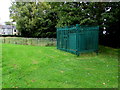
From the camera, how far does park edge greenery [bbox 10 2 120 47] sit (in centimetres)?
945

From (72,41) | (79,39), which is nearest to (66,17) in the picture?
(72,41)

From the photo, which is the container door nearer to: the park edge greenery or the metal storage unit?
the metal storage unit

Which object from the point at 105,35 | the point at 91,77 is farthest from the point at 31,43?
the point at 91,77

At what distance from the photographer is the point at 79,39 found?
7.50 meters

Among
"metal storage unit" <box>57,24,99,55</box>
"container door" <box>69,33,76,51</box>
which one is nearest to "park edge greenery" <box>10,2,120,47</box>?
"metal storage unit" <box>57,24,99,55</box>

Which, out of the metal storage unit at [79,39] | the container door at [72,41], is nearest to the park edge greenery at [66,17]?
the metal storage unit at [79,39]

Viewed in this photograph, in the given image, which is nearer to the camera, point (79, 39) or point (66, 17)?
point (79, 39)

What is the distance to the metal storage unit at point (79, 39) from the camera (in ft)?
24.4

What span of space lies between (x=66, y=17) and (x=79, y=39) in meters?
2.99

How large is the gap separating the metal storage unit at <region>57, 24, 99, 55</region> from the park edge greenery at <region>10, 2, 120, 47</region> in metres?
1.33

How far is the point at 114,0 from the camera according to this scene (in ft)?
30.1

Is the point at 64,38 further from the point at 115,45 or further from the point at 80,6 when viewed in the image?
the point at 115,45

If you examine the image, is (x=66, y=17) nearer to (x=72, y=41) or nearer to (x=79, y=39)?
(x=72, y=41)

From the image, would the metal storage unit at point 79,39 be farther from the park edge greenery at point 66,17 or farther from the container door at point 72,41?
the park edge greenery at point 66,17
